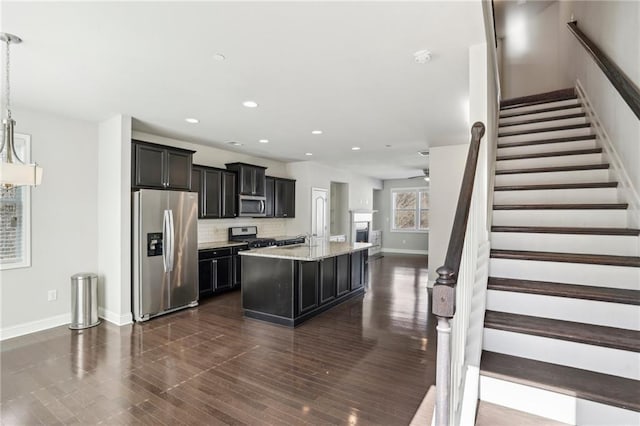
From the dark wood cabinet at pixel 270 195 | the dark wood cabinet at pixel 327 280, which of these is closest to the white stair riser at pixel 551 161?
the dark wood cabinet at pixel 327 280

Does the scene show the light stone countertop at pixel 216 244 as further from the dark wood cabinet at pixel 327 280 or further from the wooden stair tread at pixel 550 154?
the wooden stair tread at pixel 550 154

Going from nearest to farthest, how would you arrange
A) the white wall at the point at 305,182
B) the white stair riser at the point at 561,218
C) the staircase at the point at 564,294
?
the staircase at the point at 564,294 → the white stair riser at the point at 561,218 → the white wall at the point at 305,182

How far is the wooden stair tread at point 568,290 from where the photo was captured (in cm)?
182

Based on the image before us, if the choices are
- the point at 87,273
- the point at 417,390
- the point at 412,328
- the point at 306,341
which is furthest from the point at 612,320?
the point at 87,273

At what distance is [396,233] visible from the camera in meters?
11.7

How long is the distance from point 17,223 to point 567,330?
5.54 m

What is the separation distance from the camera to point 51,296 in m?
4.12

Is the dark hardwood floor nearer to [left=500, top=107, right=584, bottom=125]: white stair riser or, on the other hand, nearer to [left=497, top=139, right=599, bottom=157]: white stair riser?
[left=497, top=139, right=599, bottom=157]: white stair riser

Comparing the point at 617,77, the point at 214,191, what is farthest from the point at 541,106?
the point at 214,191

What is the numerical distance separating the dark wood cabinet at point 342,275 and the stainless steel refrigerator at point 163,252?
221cm

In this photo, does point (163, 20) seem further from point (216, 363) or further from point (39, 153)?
point (39, 153)

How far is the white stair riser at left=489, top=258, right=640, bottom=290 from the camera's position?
199cm

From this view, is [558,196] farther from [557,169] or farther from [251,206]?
[251,206]

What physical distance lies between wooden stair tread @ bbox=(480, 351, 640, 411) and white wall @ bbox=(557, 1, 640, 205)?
1.51 metres
